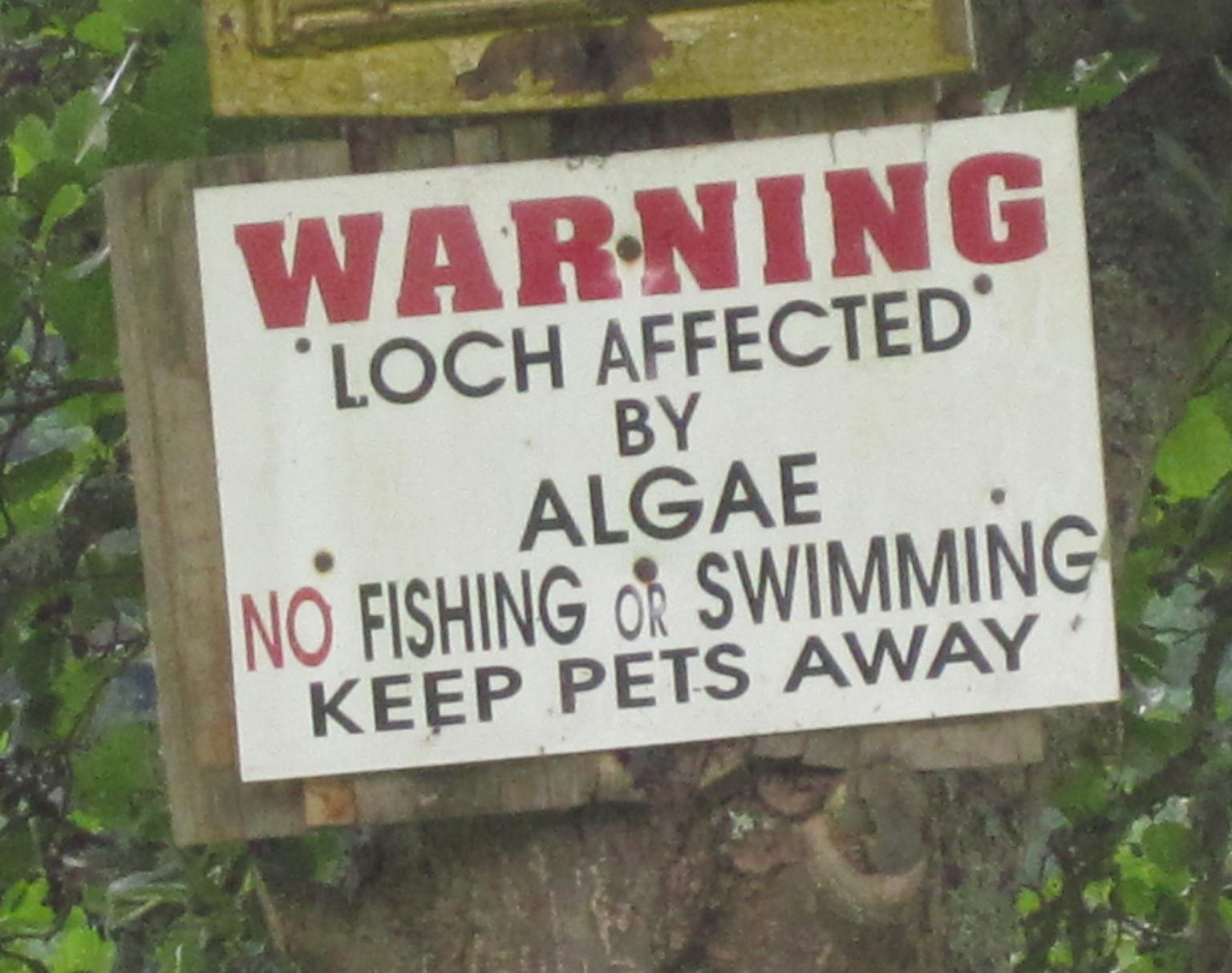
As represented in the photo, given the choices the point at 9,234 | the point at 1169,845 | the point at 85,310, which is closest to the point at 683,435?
the point at 85,310

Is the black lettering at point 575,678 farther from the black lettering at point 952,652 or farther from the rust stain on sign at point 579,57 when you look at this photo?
the rust stain on sign at point 579,57

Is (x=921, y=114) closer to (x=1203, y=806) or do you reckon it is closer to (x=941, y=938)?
(x=941, y=938)

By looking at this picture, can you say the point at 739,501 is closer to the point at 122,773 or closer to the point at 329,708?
the point at 329,708

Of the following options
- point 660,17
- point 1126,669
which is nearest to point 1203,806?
point 1126,669

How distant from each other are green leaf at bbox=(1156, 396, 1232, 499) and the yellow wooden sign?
0.74 m

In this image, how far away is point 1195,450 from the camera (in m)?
1.94

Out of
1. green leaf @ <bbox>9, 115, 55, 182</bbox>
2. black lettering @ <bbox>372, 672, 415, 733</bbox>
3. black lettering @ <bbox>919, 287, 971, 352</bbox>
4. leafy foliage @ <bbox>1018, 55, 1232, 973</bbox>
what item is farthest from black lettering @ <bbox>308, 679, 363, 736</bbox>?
leafy foliage @ <bbox>1018, 55, 1232, 973</bbox>

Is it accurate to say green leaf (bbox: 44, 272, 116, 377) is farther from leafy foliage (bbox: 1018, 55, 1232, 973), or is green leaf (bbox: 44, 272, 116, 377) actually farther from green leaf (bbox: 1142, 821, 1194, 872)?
green leaf (bbox: 1142, 821, 1194, 872)

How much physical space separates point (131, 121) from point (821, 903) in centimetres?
82

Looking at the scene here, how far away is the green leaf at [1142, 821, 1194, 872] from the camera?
7.04ft

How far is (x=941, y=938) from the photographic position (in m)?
1.44

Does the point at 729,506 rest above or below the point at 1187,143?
below

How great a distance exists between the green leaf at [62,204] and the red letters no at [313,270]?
594 mm

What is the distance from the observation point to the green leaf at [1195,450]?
1940 millimetres
